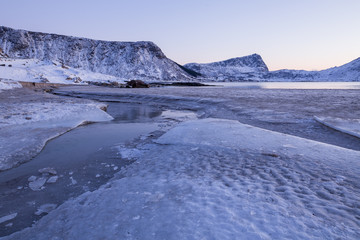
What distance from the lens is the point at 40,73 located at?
42.7 m

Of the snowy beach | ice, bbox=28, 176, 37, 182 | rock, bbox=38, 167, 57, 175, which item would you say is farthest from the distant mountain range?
ice, bbox=28, 176, 37, 182

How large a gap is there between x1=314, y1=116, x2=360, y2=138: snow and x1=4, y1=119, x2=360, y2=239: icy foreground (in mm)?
2939

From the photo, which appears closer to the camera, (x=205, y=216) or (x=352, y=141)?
(x=205, y=216)

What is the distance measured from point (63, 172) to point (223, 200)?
11.3 ft

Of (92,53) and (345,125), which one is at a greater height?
(92,53)

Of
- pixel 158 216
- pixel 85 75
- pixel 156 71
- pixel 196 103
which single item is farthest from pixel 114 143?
pixel 156 71

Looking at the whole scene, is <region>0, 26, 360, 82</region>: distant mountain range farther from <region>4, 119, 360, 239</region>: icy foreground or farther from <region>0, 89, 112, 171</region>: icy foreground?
<region>4, 119, 360, 239</region>: icy foreground

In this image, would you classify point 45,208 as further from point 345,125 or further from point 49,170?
point 345,125

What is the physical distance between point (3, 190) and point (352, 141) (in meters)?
8.84

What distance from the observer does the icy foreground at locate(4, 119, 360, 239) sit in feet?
7.66

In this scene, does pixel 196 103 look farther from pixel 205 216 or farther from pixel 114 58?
pixel 114 58

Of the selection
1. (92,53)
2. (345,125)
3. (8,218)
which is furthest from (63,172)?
(92,53)

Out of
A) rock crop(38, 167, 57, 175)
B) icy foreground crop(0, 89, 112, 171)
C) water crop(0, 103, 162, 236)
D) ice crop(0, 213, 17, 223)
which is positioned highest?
icy foreground crop(0, 89, 112, 171)

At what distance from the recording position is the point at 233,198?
117 inches
